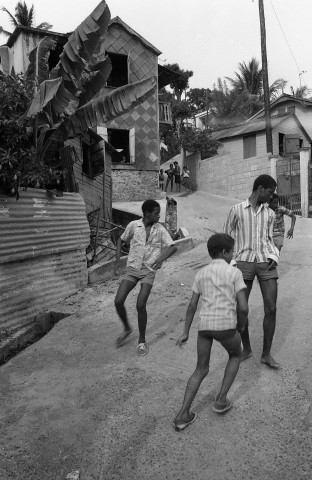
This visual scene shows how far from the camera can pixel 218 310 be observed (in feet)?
10.0

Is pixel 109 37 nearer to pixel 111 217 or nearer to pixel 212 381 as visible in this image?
pixel 111 217

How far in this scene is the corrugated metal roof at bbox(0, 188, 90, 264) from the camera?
19.2 feet

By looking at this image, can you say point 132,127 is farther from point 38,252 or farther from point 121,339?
point 121,339

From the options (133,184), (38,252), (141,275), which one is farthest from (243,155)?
(141,275)

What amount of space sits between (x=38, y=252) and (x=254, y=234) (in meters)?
3.68

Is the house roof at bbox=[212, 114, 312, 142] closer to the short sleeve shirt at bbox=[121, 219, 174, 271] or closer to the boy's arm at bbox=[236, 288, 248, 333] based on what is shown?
the short sleeve shirt at bbox=[121, 219, 174, 271]

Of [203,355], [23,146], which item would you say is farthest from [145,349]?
[23,146]

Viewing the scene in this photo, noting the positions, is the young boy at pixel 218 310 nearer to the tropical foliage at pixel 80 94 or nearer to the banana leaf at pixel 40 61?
the tropical foliage at pixel 80 94

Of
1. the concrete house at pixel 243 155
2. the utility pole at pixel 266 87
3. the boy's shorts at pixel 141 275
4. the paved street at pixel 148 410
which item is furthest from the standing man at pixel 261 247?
the utility pole at pixel 266 87

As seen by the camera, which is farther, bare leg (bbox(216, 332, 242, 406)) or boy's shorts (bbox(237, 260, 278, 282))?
boy's shorts (bbox(237, 260, 278, 282))

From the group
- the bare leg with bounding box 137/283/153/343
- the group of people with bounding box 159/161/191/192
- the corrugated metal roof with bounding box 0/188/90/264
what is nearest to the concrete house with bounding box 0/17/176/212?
the group of people with bounding box 159/161/191/192

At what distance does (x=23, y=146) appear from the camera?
6.34 metres

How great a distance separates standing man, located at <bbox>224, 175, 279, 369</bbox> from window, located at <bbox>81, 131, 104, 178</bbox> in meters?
10.2

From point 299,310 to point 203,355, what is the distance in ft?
10.4
